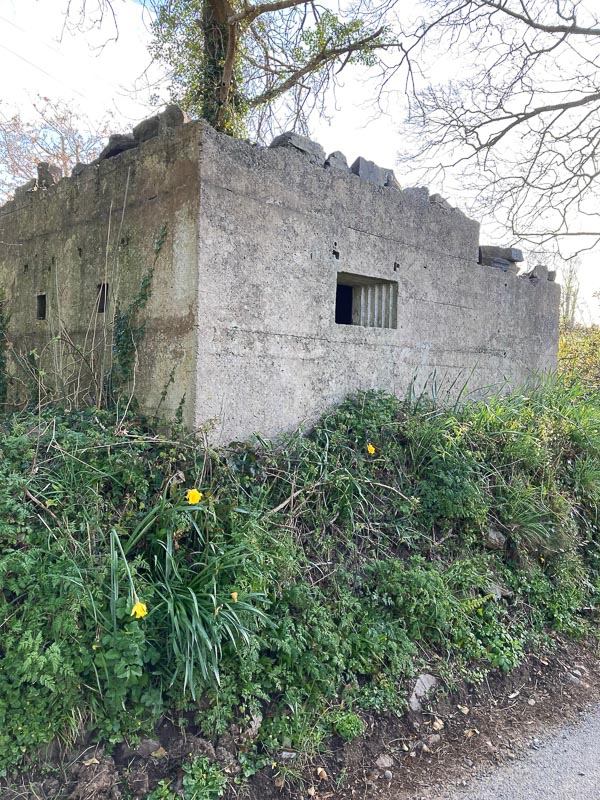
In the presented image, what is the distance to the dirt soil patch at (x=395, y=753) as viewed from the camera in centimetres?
260

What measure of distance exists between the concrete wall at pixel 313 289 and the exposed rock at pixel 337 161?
8 cm

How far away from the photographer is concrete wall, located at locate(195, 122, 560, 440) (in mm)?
4230

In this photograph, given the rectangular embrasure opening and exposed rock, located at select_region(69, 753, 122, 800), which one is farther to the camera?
the rectangular embrasure opening

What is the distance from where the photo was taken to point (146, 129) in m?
4.73

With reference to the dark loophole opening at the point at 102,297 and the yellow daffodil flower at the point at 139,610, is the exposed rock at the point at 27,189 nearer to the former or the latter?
the dark loophole opening at the point at 102,297

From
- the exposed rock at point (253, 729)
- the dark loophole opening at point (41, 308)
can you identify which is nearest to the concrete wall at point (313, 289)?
the exposed rock at point (253, 729)

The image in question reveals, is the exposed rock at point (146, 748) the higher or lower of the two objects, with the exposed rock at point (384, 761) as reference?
higher

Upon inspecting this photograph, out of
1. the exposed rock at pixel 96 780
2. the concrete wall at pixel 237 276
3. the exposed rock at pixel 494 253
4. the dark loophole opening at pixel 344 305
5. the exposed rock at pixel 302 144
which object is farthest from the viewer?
the exposed rock at pixel 494 253

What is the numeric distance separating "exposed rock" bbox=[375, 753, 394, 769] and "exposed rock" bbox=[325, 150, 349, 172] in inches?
172

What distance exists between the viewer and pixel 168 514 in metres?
3.39

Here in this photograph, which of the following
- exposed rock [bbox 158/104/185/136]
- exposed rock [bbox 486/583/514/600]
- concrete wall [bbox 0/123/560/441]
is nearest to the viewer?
concrete wall [bbox 0/123/560/441]

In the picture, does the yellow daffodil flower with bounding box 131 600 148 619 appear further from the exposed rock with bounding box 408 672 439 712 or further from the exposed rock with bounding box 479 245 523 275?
the exposed rock with bounding box 479 245 523 275

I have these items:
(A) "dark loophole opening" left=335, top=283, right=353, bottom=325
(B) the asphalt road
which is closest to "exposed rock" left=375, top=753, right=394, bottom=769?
(B) the asphalt road

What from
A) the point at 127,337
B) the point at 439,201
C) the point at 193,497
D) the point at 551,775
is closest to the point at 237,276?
the point at 127,337
